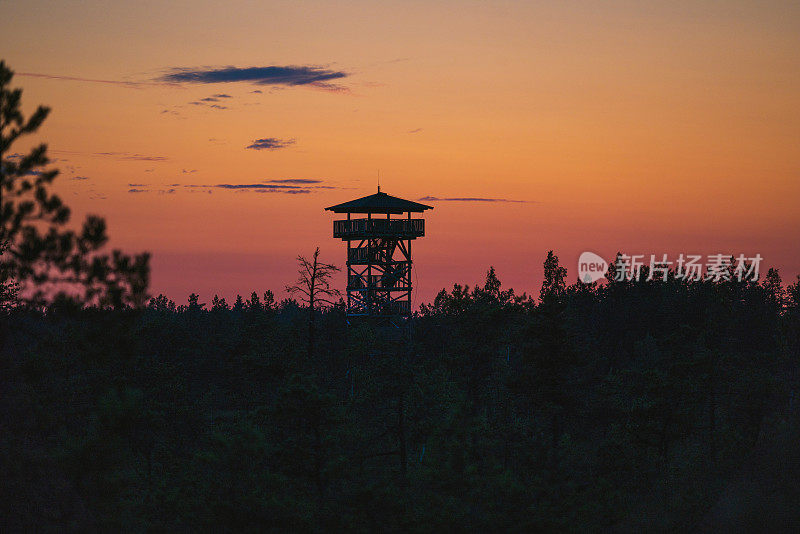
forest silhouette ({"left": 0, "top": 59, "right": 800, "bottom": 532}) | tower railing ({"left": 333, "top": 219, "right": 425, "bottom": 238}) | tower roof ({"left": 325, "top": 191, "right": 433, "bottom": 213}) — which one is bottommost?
forest silhouette ({"left": 0, "top": 59, "right": 800, "bottom": 532})

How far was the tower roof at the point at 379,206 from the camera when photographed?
6022 centimetres

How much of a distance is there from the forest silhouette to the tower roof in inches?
169

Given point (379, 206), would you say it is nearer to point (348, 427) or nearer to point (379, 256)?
point (379, 256)

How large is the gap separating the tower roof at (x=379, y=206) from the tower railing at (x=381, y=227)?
90cm

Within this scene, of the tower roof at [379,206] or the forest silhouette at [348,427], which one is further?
the tower roof at [379,206]

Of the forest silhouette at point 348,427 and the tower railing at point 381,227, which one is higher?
the tower railing at point 381,227

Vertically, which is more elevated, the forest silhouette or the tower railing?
the tower railing

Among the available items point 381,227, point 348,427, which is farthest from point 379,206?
point 348,427

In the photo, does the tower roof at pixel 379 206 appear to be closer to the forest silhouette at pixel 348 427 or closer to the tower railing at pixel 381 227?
the tower railing at pixel 381 227

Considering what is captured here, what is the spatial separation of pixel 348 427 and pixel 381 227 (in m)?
21.9

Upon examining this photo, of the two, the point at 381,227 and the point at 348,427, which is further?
the point at 381,227

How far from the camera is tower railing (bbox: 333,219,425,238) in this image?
196 feet

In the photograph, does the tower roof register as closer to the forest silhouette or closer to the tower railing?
the tower railing

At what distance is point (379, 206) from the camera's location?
60.3m
